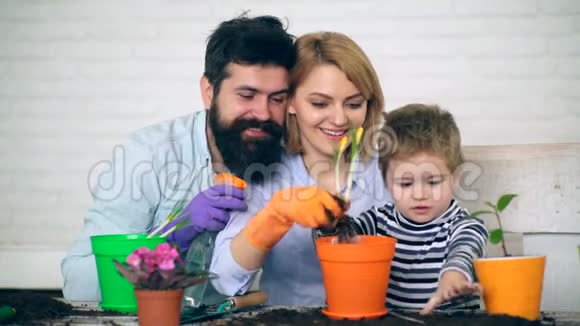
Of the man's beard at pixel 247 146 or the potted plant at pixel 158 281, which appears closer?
the potted plant at pixel 158 281

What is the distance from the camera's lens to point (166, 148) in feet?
7.52

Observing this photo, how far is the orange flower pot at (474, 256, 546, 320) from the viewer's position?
1.34m

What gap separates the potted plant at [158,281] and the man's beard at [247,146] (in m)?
0.78

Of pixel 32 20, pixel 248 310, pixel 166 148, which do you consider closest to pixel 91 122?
pixel 32 20

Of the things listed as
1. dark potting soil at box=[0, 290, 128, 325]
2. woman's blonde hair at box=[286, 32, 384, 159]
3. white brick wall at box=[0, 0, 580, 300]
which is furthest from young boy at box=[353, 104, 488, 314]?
white brick wall at box=[0, 0, 580, 300]

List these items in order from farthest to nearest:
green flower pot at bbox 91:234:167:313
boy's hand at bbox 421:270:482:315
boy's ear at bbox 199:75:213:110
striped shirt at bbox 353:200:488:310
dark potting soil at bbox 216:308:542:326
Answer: boy's ear at bbox 199:75:213:110, striped shirt at bbox 353:200:488:310, green flower pot at bbox 91:234:167:313, boy's hand at bbox 421:270:482:315, dark potting soil at bbox 216:308:542:326

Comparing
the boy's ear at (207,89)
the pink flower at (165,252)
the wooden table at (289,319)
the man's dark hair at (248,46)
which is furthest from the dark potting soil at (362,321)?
the boy's ear at (207,89)

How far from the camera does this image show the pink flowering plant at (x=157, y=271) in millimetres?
1319

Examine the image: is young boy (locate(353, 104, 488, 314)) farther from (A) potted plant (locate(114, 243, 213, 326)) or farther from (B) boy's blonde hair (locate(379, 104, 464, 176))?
(A) potted plant (locate(114, 243, 213, 326))

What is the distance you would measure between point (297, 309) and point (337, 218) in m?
0.20

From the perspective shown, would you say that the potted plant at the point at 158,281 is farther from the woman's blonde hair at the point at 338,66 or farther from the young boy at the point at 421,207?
the woman's blonde hair at the point at 338,66

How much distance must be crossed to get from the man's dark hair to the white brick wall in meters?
0.78

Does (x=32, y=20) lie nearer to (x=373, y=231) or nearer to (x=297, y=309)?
(x=373, y=231)

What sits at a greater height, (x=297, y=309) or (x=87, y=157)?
(x=87, y=157)
